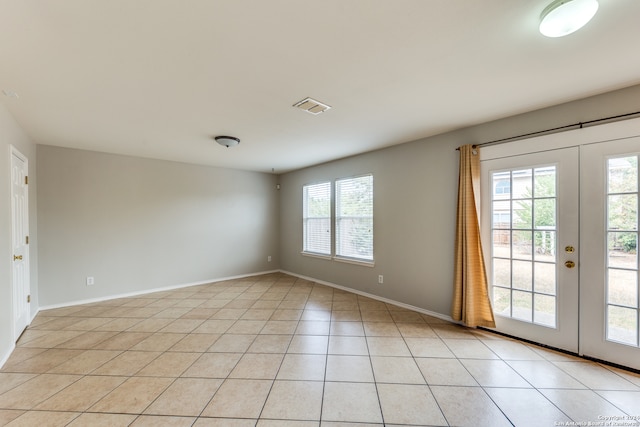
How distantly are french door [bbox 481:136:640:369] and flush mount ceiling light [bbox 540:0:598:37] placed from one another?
1.50 meters

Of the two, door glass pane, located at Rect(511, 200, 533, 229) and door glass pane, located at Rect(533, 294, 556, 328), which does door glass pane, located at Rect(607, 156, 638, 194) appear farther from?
door glass pane, located at Rect(533, 294, 556, 328)

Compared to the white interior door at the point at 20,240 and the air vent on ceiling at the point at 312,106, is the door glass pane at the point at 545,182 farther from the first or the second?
the white interior door at the point at 20,240

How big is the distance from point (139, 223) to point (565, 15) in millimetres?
5579

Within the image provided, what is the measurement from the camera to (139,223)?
4.46 m

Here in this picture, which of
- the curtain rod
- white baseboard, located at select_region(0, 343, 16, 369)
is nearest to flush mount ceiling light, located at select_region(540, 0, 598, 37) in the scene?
the curtain rod

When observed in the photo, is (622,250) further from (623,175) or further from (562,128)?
(562,128)

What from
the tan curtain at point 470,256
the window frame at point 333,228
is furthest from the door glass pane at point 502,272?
the window frame at point 333,228

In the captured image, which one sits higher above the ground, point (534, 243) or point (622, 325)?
point (534, 243)

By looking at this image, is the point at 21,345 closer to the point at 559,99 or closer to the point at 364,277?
the point at 364,277

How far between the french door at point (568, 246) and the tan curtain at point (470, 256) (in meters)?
0.10

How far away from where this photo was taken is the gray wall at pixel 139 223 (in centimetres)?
379

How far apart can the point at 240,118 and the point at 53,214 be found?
3378 millimetres

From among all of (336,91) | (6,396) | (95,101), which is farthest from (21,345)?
(336,91)

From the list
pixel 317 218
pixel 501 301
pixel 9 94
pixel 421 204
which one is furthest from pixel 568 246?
pixel 9 94
